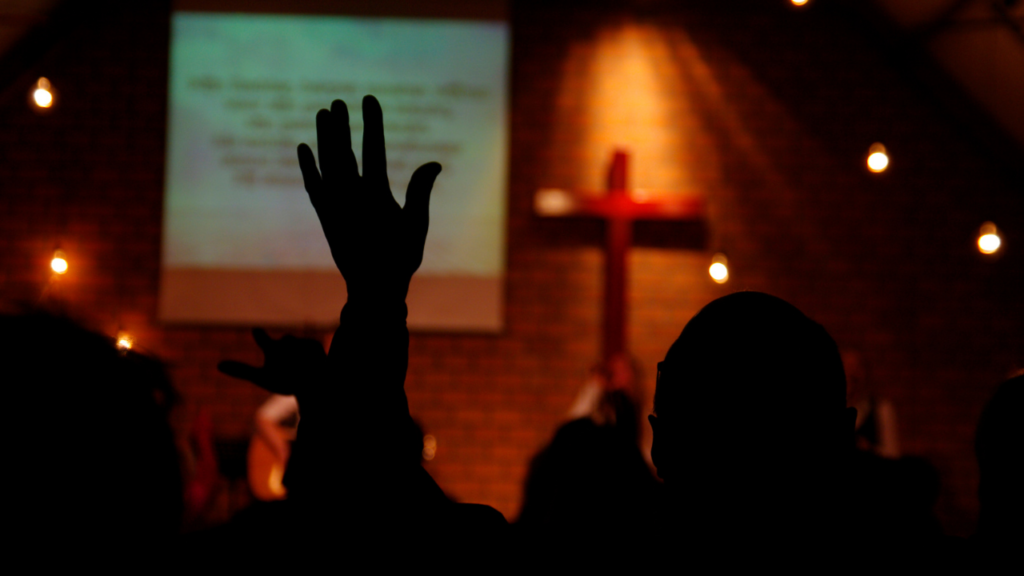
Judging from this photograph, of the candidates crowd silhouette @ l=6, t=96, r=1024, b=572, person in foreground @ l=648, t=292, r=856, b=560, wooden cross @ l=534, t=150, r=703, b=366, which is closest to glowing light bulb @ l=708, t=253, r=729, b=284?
A: wooden cross @ l=534, t=150, r=703, b=366

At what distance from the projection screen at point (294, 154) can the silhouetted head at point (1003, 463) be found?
347 centimetres

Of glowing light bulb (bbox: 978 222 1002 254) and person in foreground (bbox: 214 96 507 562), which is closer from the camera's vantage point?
person in foreground (bbox: 214 96 507 562)

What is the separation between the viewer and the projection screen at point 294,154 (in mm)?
4223

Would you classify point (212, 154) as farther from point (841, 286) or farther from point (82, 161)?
point (841, 286)

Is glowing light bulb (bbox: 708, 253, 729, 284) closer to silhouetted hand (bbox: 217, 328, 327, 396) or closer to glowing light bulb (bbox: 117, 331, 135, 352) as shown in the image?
glowing light bulb (bbox: 117, 331, 135, 352)

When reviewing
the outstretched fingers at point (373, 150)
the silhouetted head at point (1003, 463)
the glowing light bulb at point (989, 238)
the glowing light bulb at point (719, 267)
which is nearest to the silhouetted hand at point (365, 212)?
the outstretched fingers at point (373, 150)

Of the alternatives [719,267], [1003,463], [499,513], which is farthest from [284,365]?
[719,267]

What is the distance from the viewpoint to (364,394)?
0.66 meters

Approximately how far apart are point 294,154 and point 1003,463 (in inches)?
155

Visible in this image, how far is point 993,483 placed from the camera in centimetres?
82

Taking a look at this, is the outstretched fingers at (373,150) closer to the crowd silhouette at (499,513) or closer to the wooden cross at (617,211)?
the crowd silhouette at (499,513)

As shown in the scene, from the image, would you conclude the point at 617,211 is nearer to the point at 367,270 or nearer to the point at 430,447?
the point at 430,447

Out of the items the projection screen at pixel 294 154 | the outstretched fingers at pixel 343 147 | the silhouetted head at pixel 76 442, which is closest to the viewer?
the silhouetted head at pixel 76 442

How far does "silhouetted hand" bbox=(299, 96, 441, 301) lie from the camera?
27.4 inches
